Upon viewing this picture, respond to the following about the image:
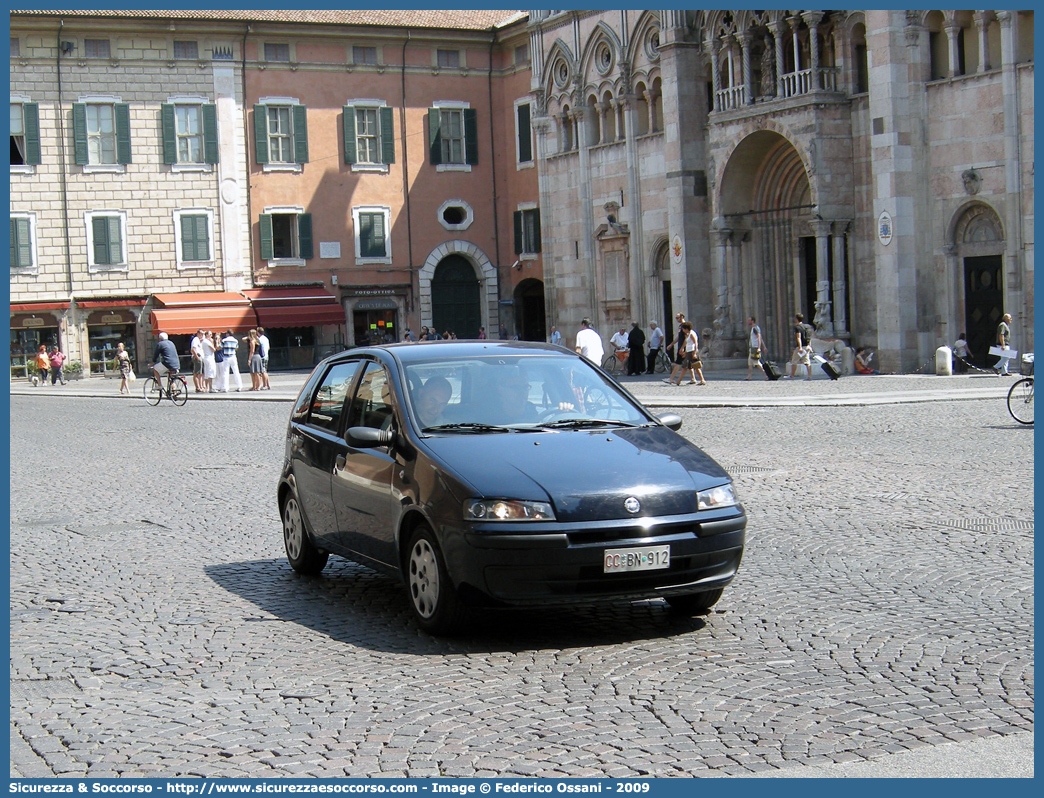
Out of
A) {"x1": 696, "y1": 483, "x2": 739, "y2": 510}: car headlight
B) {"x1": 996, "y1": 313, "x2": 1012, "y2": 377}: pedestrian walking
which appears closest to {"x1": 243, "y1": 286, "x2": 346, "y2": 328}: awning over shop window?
{"x1": 996, "y1": 313, "x2": 1012, "y2": 377}: pedestrian walking

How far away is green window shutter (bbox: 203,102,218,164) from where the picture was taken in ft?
169

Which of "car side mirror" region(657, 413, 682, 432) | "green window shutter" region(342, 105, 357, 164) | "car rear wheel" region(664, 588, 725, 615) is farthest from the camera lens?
"green window shutter" region(342, 105, 357, 164)

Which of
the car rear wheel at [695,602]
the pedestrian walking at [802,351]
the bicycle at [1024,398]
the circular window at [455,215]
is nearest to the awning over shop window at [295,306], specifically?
the circular window at [455,215]

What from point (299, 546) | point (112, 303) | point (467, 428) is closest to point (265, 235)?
point (112, 303)

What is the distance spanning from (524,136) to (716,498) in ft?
160

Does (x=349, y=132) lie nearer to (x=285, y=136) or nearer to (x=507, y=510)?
(x=285, y=136)

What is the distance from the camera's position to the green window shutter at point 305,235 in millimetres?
53250

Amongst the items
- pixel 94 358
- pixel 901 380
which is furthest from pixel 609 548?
pixel 94 358

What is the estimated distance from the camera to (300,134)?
53156 millimetres

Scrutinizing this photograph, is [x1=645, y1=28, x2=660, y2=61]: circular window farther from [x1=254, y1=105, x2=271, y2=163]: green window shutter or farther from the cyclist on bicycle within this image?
the cyclist on bicycle

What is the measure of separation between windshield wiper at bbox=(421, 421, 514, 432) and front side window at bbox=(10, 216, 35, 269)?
45.5 m

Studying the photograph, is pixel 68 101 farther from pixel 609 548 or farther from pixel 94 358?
pixel 609 548

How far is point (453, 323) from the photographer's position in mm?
56281

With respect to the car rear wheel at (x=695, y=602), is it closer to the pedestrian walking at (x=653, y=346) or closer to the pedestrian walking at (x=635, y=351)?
the pedestrian walking at (x=635, y=351)
